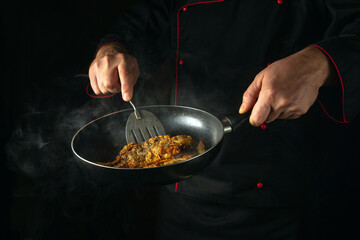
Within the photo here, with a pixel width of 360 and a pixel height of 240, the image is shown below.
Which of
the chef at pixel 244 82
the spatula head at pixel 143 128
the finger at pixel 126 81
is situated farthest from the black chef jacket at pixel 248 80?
the finger at pixel 126 81

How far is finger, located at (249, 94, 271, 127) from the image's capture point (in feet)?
2.91

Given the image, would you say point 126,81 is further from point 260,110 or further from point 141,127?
point 260,110

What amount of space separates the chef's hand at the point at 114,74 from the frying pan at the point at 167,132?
0.15 metres

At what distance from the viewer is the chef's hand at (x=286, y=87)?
0.89 meters

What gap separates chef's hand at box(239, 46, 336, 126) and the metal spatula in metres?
0.44

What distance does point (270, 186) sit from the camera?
1330 millimetres

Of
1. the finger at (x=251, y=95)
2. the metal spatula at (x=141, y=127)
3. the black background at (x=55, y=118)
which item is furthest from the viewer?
the black background at (x=55, y=118)

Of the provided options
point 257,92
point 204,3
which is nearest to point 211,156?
point 257,92

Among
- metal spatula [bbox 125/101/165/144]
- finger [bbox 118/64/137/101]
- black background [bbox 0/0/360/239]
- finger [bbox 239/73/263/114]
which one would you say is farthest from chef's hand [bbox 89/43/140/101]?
black background [bbox 0/0/360/239]

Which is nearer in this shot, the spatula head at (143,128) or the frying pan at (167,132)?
the frying pan at (167,132)

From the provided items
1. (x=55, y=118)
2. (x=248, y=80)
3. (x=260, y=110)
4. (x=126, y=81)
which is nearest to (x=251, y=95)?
(x=260, y=110)

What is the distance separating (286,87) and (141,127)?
0.63 m

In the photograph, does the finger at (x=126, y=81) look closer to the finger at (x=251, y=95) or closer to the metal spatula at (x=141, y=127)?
the metal spatula at (x=141, y=127)

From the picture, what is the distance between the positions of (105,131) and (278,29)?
2.98ft
